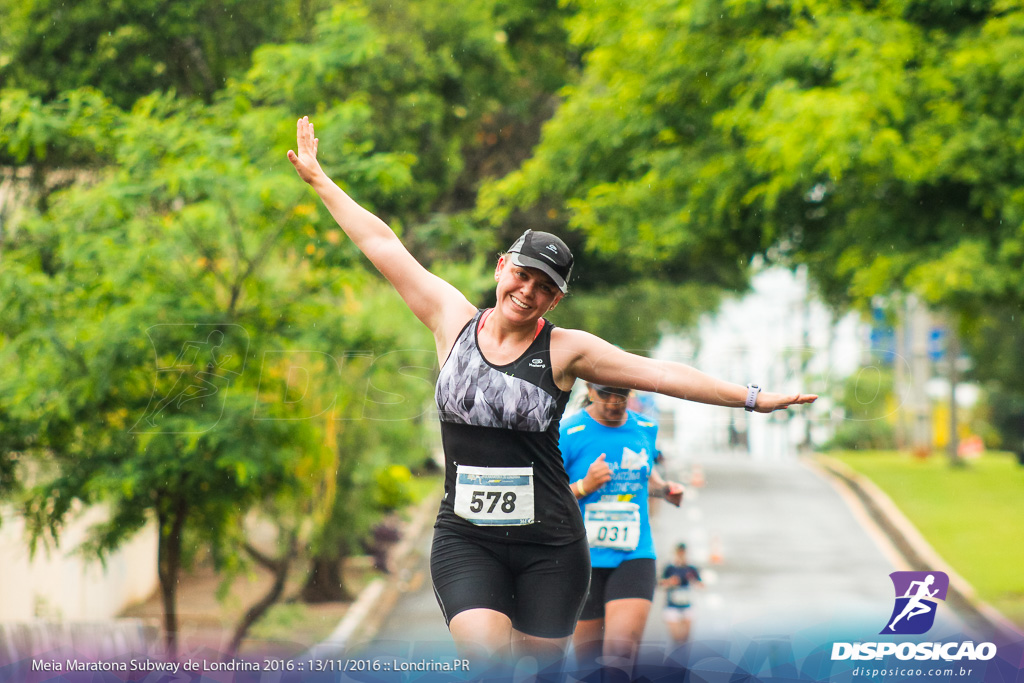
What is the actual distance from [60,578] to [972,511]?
11.3 meters

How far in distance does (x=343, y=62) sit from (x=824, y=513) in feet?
36.1

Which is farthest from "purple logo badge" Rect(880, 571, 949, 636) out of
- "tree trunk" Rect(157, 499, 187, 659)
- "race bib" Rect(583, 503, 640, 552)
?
"tree trunk" Rect(157, 499, 187, 659)

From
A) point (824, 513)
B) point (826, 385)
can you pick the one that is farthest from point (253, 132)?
point (824, 513)

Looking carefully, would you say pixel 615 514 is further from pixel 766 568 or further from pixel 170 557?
pixel 766 568

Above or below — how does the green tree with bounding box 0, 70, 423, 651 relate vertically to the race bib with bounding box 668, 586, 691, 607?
above

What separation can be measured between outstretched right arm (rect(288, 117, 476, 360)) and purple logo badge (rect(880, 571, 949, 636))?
8.44 feet

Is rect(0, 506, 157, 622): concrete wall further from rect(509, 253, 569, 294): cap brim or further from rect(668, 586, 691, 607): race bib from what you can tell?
rect(509, 253, 569, 294): cap brim

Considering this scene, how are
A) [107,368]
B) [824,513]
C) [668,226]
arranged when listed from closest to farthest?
[107,368] → [668,226] → [824,513]

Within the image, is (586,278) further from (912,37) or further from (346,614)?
(912,37)

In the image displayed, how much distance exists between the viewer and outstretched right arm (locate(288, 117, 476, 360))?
321cm

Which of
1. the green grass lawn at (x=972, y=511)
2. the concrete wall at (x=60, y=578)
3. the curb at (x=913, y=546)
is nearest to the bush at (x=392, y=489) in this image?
the concrete wall at (x=60, y=578)

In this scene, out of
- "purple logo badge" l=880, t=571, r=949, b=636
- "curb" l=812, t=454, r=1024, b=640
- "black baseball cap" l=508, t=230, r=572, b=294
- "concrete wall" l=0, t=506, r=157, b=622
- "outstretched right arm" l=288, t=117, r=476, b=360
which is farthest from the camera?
"curb" l=812, t=454, r=1024, b=640

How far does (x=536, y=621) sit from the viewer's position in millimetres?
3156

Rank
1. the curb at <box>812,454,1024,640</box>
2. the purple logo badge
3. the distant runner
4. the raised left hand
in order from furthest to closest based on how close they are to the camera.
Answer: the curb at <box>812,454,1024,640</box>, the distant runner, the purple logo badge, the raised left hand
